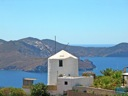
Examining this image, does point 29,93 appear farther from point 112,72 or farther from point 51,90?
point 112,72

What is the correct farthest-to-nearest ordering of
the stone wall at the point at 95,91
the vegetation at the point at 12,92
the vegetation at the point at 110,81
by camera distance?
the vegetation at the point at 12,92 < the vegetation at the point at 110,81 < the stone wall at the point at 95,91

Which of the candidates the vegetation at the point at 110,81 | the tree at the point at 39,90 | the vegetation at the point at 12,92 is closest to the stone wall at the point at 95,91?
the vegetation at the point at 110,81

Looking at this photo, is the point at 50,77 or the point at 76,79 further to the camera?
the point at 50,77

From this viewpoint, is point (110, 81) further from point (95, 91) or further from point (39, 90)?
point (39, 90)

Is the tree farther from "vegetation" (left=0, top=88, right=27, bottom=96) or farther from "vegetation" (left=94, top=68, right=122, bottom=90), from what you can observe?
"vegetation" (left=94, top=68, right=122, bottom=90)

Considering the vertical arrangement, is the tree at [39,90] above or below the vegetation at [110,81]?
below

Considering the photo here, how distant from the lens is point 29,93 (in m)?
33.9

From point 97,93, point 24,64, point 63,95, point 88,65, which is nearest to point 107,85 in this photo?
point 97,93

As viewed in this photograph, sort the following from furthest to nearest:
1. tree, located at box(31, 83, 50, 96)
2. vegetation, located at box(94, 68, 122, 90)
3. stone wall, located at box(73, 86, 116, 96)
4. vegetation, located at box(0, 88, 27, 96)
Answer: vegetation, located at box(0, 88, 27, 96) → tree, located at box(31, 83, 50, 96) → vegetation, located at box(94, 68, 122, 90) → stone wall, located at box(73, 86, 116, 96)

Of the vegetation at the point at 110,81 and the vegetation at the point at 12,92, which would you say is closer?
the vegetation at the point at 110,81

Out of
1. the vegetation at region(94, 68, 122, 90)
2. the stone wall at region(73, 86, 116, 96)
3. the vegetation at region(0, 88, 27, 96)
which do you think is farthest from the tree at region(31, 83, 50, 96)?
the vegetation at region(94, 68, 122, 90)

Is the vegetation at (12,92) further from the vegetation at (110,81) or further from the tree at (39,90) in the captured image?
the vegetation at (110,81)

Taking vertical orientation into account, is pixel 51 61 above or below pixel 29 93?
above

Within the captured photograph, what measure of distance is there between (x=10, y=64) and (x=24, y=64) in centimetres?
1133
